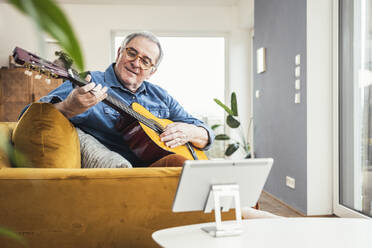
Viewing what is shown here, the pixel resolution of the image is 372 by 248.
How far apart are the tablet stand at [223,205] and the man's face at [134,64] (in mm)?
1255

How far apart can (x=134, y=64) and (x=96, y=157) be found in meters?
0.73

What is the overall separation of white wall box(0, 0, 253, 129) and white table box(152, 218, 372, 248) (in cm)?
534

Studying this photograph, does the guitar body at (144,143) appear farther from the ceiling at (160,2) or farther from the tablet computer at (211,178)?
the ceiling at (160,2)

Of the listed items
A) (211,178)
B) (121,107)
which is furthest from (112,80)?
(211,178)

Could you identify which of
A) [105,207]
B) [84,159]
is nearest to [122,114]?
[84,159]

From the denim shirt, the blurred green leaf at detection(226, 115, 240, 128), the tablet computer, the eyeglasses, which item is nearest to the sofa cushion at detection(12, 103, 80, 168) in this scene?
the denim shirt

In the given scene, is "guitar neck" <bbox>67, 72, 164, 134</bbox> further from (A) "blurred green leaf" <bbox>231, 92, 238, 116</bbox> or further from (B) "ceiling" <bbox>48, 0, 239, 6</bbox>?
(B) "ceiling" <bbox>48, 0, 239, 6</bbox>

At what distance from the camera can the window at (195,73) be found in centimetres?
617

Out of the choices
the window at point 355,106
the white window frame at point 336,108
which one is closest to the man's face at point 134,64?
the window at point 355,106

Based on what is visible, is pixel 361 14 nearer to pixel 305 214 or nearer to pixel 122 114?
pixel 305 214

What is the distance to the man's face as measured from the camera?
202 centimetres

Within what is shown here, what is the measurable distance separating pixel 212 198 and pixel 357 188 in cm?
225

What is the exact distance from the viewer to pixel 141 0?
587 centimetres

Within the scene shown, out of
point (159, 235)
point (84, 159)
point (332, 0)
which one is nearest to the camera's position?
point (159, 235)
